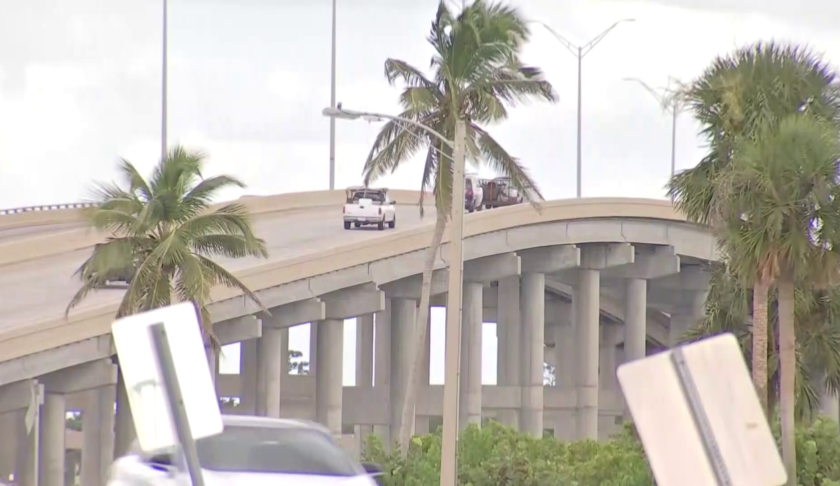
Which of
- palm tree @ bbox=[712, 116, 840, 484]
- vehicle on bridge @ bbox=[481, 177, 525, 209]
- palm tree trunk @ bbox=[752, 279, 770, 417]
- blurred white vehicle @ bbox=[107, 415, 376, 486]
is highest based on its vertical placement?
vehicle on bridge @ bbox=[481, 177, 525, 209]

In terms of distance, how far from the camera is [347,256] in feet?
172

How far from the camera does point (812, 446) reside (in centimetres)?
2697

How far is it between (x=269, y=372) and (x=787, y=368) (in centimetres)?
3204

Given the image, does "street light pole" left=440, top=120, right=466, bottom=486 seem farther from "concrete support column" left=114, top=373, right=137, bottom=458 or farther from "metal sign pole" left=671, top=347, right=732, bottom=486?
"concrete support column" left=114, top=373, right=137, bottom=458

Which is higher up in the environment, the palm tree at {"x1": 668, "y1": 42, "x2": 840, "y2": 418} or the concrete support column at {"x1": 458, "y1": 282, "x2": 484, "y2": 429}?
the palm tree at {"x1": 668, "y1": 42, "x2": 840, "y2": 418}

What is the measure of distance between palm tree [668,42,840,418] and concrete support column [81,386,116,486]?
83.6 ft

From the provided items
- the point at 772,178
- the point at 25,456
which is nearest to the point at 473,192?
the point at 25,456

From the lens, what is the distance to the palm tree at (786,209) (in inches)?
1011

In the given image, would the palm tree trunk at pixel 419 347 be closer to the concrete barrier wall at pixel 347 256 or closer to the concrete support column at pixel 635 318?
the concrete barrier wall at pixel 347 256

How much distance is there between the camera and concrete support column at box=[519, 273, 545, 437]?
6588cm

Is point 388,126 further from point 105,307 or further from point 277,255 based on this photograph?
point 277,255

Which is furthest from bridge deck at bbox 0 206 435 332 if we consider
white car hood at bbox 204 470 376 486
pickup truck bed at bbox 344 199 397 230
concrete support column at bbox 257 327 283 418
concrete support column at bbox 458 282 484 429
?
white car hood at bbox 204 470 376 486

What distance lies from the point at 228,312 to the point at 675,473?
43.5m

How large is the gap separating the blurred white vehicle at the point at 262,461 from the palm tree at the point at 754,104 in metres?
16.1
